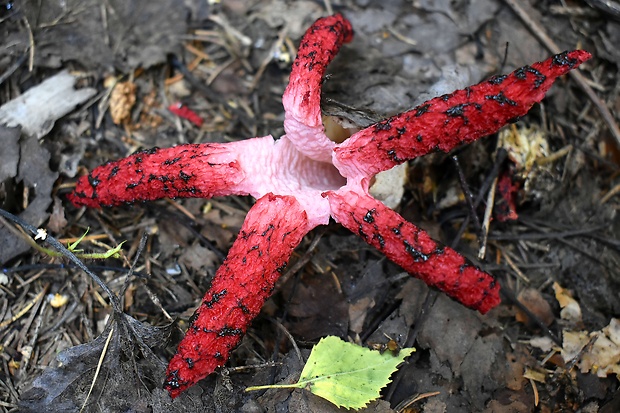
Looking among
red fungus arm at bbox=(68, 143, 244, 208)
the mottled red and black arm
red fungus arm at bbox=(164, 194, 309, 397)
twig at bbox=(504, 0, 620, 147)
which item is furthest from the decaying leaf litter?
red fungus arm at bbox=(68, 143, 244, 208)

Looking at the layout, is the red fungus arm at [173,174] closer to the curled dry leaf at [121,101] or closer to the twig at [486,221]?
the curled dry leaf at [121,101]

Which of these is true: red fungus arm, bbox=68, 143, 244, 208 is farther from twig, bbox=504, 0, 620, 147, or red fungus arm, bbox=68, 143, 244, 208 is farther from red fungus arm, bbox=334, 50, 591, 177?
twig, bbox=504, 0, 620, 147

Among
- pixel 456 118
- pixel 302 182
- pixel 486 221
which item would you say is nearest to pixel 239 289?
pixel 302 182

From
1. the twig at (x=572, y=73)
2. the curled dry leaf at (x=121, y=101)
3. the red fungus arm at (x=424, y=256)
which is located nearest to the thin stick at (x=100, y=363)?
the red fungus arm at (x=424, y=256)

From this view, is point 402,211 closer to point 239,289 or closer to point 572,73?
point 239,289

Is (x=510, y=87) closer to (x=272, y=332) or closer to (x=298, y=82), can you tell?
(x=298, y=82)
